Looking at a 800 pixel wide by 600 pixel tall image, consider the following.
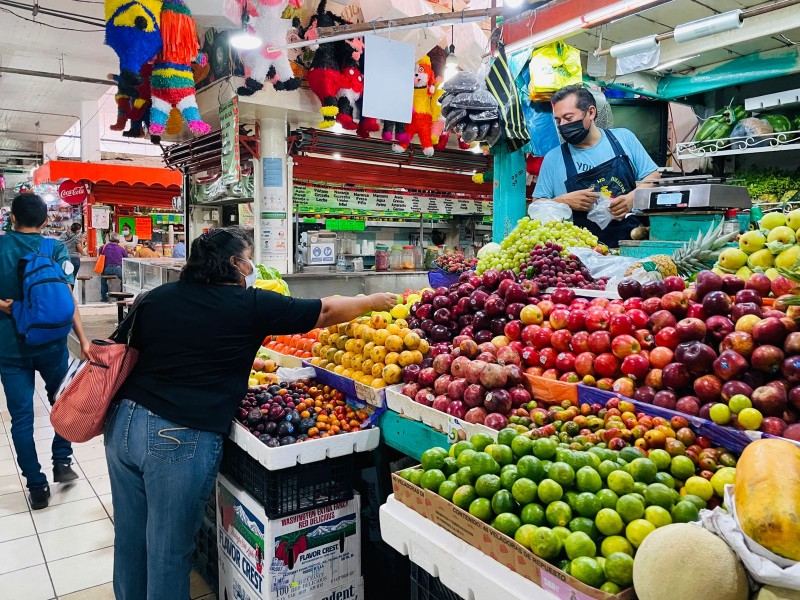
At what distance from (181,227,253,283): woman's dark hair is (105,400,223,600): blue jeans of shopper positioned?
1.91 feet

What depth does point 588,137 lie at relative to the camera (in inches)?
174

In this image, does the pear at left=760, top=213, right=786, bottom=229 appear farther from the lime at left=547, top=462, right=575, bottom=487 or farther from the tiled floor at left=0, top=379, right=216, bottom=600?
the tiled floor at left=0, top=379, right=216, bottom=600

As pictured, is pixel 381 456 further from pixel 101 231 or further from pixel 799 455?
pixel 101 231

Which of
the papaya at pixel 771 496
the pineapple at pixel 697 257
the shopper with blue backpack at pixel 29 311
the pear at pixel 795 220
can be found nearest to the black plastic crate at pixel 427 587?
the papaya at pixel 771 496

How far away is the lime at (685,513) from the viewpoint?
135cm

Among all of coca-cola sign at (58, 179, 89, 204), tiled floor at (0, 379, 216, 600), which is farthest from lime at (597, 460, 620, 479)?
coca-cola sign at (58, 179, 89, 204)

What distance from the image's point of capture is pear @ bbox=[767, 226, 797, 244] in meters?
2.27

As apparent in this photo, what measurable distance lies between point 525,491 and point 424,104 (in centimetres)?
686

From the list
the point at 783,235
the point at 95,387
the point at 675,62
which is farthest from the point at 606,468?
the point at 675,62

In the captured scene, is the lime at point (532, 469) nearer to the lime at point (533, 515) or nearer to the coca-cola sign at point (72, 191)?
the lime at point (533, 515)

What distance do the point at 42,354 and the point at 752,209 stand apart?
15.3 ft

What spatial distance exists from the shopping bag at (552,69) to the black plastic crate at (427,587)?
418 centimetres

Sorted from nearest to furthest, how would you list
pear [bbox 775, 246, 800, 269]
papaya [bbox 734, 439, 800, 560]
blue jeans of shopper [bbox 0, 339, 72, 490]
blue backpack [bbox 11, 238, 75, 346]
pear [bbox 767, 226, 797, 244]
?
papaya [bbox 734, 439, 800, 560], pear [bbox 775, 246, 800, 269], pear [bbox 767, 226, 797, 244], blue backpack [bbox 11, 238, 75, 346], blue jeans of shopper [bbox 0, 339, 72, 490]

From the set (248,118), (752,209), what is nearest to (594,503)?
(752,209)
